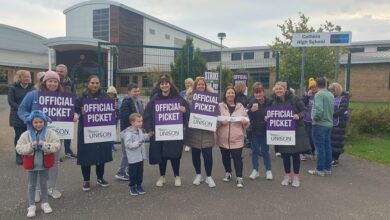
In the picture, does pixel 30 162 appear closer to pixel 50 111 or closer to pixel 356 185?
pixel 50 111

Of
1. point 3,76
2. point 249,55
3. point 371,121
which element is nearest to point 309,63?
point 371,121

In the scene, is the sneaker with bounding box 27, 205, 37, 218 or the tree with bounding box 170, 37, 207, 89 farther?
the tree with bounding box 170, 37, 207, 89

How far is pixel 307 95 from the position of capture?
8.65 m

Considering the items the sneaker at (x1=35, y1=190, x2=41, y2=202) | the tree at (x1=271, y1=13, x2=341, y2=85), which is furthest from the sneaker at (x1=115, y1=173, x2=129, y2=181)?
the tree at (x1=271, y1=13, x2=341, y2=85)

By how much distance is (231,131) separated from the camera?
6.29m

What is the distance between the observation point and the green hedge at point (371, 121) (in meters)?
11.6

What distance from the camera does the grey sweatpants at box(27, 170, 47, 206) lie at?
4914 millimetres

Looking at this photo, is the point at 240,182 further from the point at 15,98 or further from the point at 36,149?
the point at 15,98

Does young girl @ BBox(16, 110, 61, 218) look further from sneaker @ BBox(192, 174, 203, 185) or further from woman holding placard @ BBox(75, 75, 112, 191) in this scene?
sneaker @ BBox(192, 174, 203, 185)

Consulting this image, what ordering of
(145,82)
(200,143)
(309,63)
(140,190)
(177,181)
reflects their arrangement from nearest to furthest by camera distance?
(140,190), (200,143), (177,181), (145,82), (309,63)

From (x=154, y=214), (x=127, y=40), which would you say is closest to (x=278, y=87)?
(x=154, y=214)

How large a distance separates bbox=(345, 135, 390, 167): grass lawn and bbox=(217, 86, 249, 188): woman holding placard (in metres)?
4.20

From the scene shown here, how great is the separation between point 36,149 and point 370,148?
29.5ft

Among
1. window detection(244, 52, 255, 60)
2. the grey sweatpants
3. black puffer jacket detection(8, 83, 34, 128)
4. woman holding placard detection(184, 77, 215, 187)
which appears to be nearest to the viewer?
the grey sweatpants
